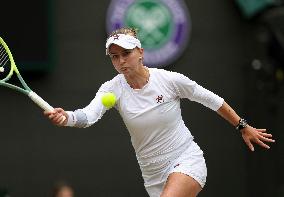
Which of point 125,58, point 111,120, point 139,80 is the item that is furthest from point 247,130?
point 111,120

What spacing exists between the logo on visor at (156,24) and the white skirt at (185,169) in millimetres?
4052

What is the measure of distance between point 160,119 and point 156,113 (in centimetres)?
5

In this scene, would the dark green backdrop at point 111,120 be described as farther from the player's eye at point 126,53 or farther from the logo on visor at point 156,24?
the player's eye at point 126,53

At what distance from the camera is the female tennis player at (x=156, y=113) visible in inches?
248

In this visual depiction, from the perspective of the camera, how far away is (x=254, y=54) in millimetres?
10906

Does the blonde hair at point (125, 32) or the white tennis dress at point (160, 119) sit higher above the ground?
the blonde hair at point (125, 32)

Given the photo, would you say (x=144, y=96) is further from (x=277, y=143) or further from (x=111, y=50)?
(x=277, y=143)

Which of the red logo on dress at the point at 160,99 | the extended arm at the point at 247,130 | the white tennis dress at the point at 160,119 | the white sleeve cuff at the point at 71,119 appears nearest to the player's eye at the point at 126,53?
the white tennis dress at the point at 160,119

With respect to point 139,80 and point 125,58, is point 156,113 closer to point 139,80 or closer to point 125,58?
point 139,80

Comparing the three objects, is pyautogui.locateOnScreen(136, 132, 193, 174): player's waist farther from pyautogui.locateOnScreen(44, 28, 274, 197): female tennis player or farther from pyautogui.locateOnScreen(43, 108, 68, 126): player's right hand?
pyautogui.locateOnScreen(43, 108, 68, 126): player's right hand

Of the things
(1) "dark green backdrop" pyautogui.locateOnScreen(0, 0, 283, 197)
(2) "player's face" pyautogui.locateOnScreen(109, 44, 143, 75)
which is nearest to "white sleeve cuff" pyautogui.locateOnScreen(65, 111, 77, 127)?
(2) "player's face" pyautogui.locateOnScreen(109, 44, 143, 75)

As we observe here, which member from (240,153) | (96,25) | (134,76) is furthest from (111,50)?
(240,153)

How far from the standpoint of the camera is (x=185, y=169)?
6375 mm

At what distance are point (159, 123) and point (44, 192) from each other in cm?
434
